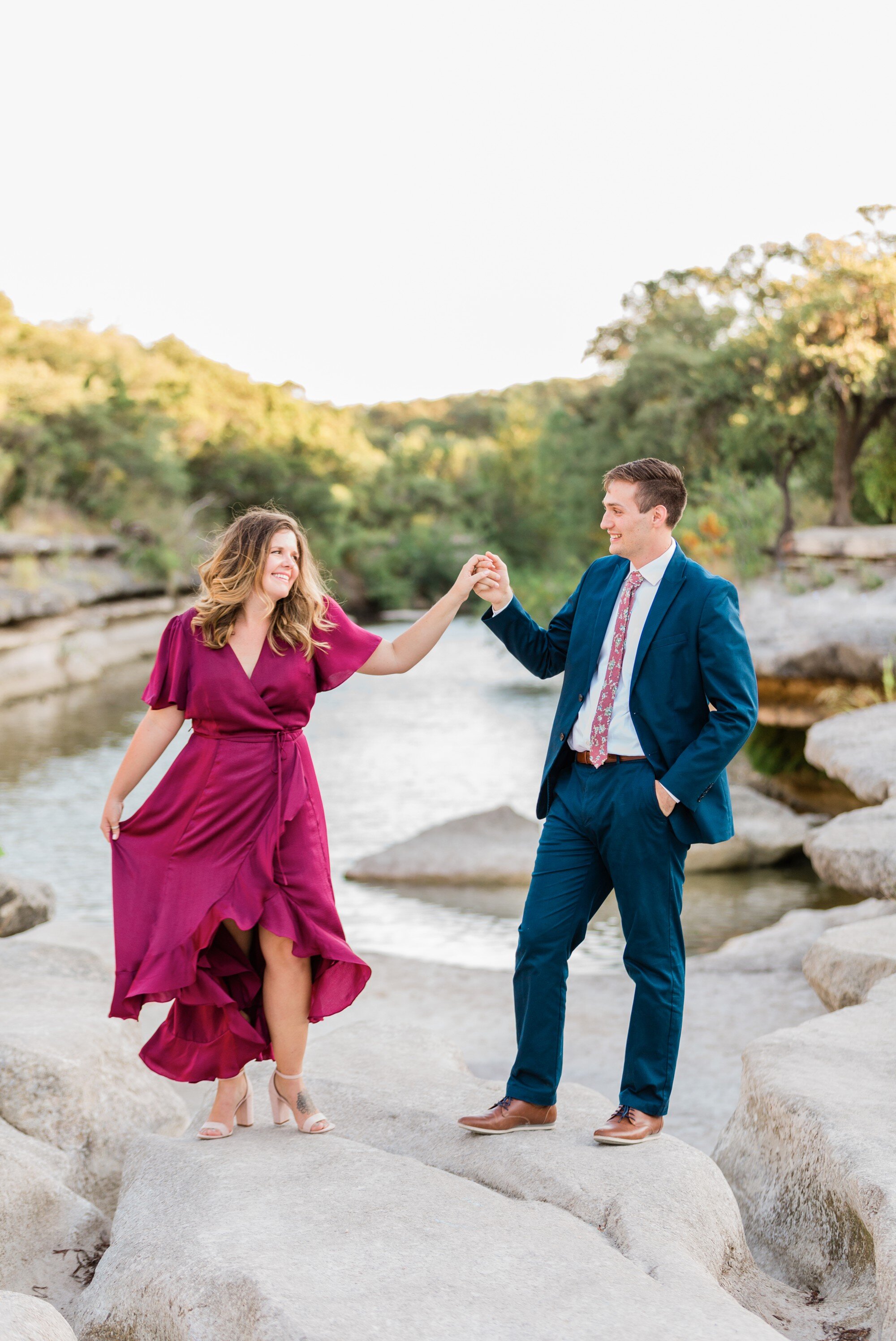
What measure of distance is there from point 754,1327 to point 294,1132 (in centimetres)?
147

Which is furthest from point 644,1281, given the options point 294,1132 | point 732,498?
point 732,498

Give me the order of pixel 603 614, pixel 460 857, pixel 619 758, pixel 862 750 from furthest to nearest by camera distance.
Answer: pixel 460 857
pixel 862 750
pixel 603 614
pixel 619 758

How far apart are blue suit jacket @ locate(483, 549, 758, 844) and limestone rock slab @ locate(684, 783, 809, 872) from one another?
643 cm

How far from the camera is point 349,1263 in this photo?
2.62 metres

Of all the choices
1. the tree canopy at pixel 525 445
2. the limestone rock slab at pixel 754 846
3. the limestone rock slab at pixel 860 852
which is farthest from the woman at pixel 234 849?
the tree canopy at pixel 525 445

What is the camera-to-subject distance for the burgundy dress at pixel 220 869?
3342mm

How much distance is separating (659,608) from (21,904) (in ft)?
14.5

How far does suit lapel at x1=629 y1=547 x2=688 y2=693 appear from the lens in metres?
3.35

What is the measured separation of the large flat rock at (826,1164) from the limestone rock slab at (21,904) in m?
4.01

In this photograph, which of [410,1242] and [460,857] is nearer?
[410,1242]

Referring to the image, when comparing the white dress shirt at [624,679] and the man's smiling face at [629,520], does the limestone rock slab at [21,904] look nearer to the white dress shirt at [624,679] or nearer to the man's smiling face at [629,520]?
the white dress shirt at [624,679]

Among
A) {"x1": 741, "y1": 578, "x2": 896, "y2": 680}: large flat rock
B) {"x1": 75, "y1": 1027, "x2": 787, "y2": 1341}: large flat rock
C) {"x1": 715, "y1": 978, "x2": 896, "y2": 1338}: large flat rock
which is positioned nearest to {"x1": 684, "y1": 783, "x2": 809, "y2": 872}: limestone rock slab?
{"x1": 741, "y1": 578, "x2": 896, "y2": 680}: large flat rock

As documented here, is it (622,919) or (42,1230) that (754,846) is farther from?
(42,1230)

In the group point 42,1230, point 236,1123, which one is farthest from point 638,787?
point 42,1230
